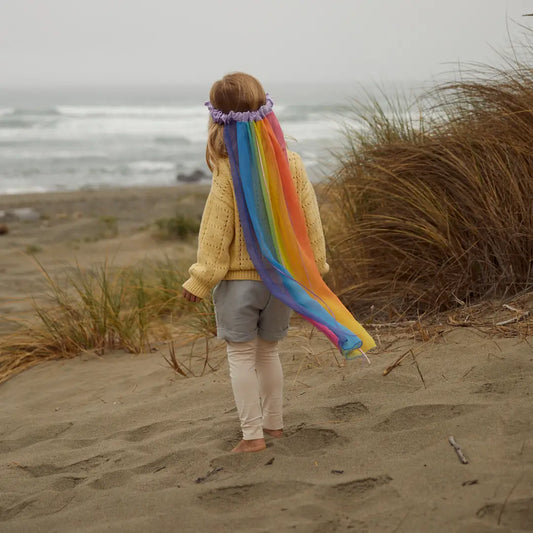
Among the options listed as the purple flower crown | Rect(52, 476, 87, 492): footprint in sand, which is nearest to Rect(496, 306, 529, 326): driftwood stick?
the purple flower crown

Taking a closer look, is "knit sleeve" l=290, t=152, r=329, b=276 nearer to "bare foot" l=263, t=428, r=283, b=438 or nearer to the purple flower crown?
the purple flower crown

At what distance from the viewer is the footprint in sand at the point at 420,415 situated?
2820 millimetres

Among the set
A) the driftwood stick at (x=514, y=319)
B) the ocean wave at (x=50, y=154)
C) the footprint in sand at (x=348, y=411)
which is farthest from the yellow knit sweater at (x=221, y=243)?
the ocean wave at (x=50, y=154)

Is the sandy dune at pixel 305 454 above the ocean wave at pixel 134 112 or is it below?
below

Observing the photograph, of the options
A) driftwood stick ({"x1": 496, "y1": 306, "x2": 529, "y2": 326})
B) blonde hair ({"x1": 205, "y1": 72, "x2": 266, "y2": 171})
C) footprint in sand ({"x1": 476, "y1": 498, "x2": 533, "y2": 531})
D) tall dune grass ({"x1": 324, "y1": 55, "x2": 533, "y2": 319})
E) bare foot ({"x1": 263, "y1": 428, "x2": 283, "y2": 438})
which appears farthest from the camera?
tall dune grass ({"x1": 324, "y1": 55, "x2": 533, "y2": 319})

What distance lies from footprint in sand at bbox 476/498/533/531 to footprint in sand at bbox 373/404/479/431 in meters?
0.71

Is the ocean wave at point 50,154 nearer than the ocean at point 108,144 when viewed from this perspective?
No

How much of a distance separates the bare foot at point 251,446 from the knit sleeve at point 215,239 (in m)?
0.63

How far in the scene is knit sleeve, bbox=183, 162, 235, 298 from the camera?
2783 millimetres

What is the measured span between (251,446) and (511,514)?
1125mm

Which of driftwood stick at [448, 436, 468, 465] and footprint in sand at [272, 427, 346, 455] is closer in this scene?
driftwood stick at [448, 436, 468, 465]

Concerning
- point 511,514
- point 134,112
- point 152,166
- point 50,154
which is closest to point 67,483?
point 511,514

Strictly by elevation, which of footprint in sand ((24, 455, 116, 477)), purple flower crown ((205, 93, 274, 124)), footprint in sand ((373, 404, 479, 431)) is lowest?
footprint in sand ((24, 455, 116, 477))

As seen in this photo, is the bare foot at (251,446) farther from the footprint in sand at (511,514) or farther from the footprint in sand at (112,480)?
the footprint in sand at (511,514)
